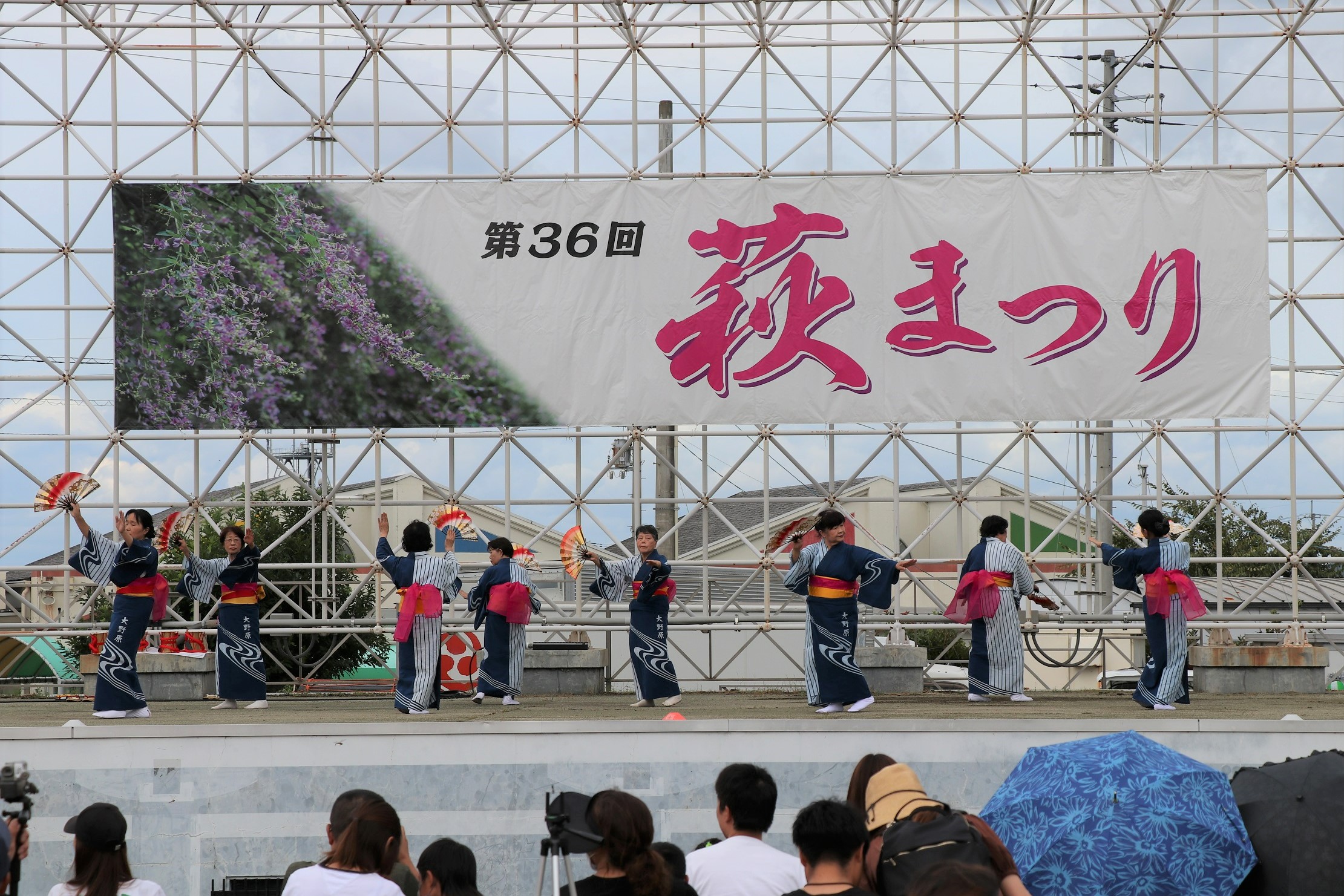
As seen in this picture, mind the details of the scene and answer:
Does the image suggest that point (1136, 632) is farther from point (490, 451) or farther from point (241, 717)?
point (241, 717)

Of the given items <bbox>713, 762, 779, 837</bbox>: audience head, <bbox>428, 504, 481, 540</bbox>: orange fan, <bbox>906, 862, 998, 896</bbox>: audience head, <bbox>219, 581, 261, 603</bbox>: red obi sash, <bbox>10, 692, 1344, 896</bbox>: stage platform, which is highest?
<bbox>428, 504, 481, 540</bbox>: orange fan

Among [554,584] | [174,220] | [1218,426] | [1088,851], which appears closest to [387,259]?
[174,220]

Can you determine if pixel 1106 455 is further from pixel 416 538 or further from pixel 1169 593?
pixel 416 538

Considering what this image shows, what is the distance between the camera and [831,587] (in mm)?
7422

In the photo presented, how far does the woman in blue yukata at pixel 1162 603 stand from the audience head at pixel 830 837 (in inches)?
204

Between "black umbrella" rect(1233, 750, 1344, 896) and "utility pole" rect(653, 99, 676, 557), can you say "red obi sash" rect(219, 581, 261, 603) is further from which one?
"black umbrella" rect(1233, 750, 1344, 896)

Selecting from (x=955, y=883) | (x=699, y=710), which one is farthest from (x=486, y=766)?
(x=955, y=883)

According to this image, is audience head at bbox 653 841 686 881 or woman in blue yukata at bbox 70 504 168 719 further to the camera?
woman in blue yukata at bbox 70 504 168 719

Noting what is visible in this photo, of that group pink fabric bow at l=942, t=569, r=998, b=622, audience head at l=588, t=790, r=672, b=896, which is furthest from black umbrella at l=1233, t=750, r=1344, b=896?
pink fabric bow at l=942, t=569, r=998, b=622

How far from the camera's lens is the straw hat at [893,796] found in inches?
117

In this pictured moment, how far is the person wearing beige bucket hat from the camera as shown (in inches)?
104

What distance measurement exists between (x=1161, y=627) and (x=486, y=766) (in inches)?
153

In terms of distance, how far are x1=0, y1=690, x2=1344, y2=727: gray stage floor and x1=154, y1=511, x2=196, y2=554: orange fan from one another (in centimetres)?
97

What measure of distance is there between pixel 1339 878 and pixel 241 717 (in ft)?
18.1
